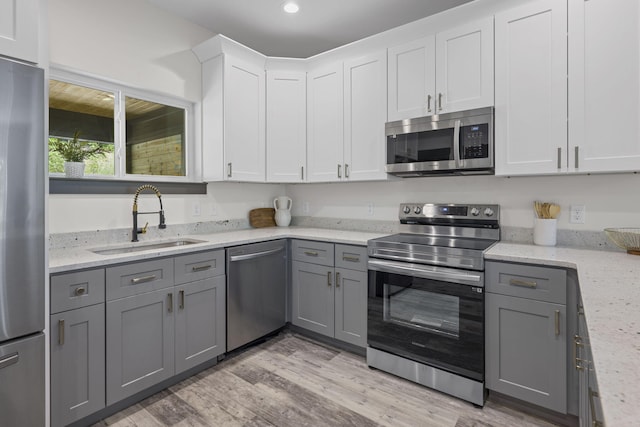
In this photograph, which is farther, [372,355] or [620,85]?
[372,355]

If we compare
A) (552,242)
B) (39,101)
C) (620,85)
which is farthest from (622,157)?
(39,101)

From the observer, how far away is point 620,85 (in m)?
1.85

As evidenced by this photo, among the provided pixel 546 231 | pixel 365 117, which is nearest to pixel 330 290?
pixel 365 117

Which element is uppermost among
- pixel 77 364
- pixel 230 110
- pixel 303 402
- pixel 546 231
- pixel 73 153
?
pixel 230 110

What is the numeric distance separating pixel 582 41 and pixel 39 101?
9.21 ft

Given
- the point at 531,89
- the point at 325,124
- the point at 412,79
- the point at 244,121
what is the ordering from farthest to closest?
the point at 325,124, the point at 244,121, the point at 412,79, the point at 531,89

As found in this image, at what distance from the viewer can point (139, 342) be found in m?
1.99

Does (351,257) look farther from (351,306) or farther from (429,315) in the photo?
(429,315)

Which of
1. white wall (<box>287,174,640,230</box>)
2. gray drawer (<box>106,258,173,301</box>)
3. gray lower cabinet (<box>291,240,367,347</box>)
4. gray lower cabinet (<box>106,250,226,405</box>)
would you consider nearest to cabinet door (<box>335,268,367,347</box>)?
gray lower cabinet (<box>291,240,367,347</box>)

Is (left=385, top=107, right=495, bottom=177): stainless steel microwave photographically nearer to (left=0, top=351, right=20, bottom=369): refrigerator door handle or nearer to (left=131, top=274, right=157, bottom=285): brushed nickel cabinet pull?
(left=131, top=274, right=157, bottom=285): brushed nickel cabinet pull

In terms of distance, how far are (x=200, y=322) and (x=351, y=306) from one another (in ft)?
3.63

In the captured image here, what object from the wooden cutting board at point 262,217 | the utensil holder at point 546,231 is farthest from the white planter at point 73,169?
the utensil holder at point 546,231

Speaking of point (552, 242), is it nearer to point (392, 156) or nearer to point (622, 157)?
point (622, 157)

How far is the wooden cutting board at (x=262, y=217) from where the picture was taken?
347cm
